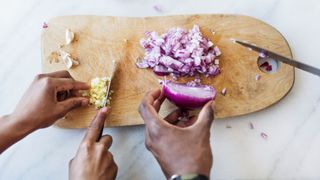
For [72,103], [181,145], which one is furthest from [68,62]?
[181,145]

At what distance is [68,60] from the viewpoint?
1.22 meters

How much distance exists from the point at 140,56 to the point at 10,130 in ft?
1.41

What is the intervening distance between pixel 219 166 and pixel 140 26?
493 millimetres

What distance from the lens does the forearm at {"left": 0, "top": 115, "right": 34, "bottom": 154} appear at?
3.52 ft

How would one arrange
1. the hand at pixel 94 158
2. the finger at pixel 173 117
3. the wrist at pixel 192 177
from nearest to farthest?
1. the wrist at pixel 192 177
2. the hand at pixel 94 158
3. the finger at pixel 173 117

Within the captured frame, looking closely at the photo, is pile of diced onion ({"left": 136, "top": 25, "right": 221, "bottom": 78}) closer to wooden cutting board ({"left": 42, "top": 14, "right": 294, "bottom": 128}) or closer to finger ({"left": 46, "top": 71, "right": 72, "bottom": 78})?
wooden cutting board ({"left": 42, "top": 14, "right": 294, "bottom": 128})

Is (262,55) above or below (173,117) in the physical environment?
above

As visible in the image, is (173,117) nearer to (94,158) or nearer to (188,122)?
(188,122)

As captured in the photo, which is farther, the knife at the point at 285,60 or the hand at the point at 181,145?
the knife at the point at 285,60

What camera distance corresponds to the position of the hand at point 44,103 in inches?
43.5

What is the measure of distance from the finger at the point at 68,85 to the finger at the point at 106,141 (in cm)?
16

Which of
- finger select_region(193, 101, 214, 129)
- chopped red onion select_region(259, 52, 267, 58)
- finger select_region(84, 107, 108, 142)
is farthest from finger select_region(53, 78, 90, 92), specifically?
chopped red onion select_region(259, 52, 267, 58)

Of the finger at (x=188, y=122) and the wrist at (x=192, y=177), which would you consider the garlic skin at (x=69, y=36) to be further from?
the wrist at (x=192, y=177)

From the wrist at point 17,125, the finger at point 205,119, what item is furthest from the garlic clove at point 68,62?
the finger at point 205,119
